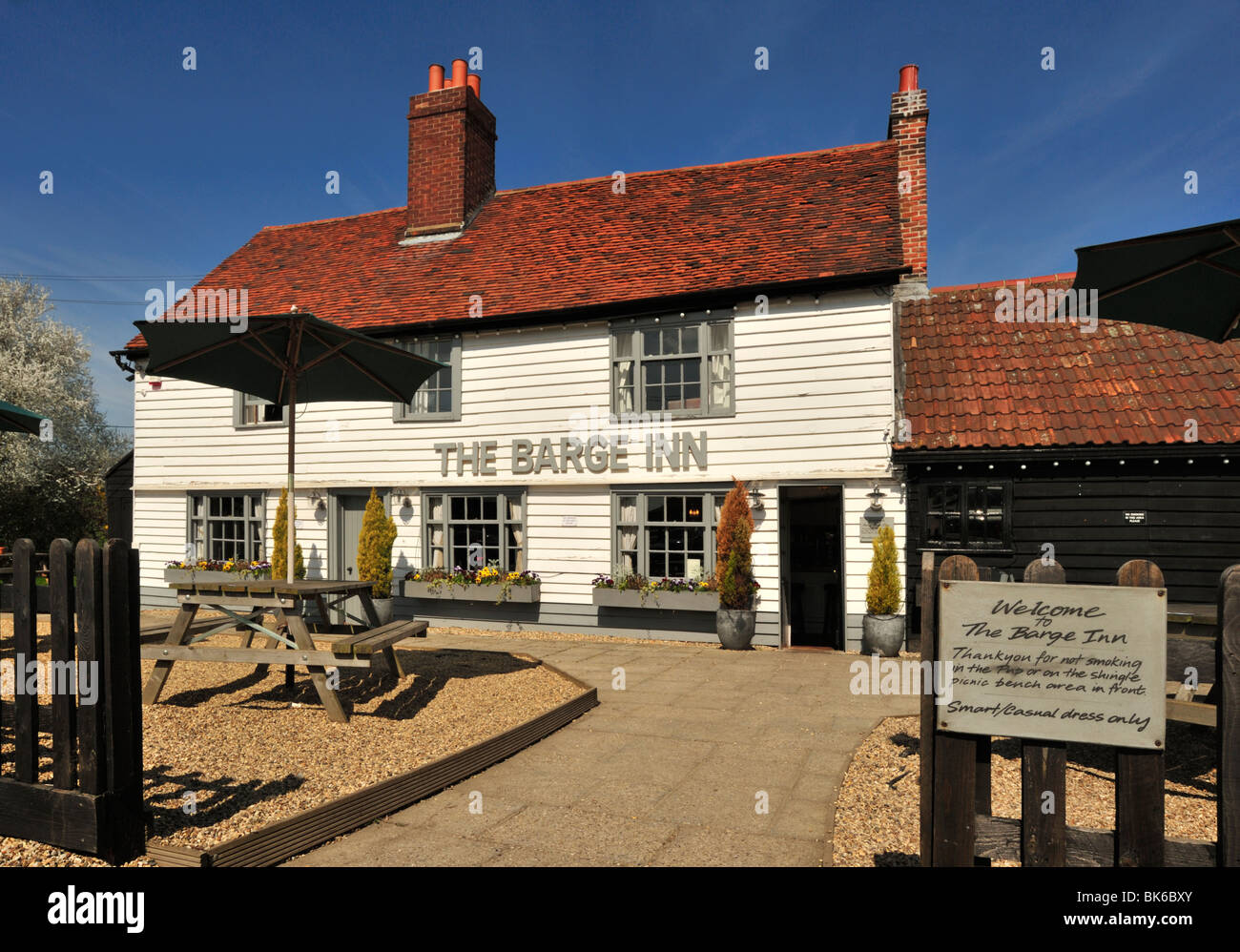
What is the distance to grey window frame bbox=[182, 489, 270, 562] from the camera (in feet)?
46.5

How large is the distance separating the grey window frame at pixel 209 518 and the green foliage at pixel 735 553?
28.0 feet

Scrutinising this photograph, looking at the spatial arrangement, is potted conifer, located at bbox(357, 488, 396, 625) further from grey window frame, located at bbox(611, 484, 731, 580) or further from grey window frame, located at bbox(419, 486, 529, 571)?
grey window frame, located at bbox(611, 484, 731, 580)

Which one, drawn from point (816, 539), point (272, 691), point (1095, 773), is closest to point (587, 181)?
point (816, 539)

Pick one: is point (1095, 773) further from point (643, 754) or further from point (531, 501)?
point (531, 501)

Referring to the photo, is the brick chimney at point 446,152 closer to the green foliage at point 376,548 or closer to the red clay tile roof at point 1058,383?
the green foliage at point 376,548

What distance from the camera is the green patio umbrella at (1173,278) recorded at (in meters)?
4.64

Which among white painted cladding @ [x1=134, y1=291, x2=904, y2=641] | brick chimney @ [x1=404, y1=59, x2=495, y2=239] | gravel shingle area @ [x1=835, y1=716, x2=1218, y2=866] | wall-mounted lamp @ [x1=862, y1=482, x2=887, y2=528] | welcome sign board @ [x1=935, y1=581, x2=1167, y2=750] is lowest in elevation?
gravel shingle area @ [x1=835, y1=716, x2=1218, y2=866]

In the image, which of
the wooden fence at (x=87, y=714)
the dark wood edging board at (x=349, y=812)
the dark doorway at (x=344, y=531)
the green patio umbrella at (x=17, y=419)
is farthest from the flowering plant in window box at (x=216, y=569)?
the wooden fence at (x=87, y=714)

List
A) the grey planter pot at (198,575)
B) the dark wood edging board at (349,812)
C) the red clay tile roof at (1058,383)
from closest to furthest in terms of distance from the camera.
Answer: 1. the dark wood edging board at (349,812)
2. the red clay tile roof at (1058,383)
3. the grey planter pot at (198,575)

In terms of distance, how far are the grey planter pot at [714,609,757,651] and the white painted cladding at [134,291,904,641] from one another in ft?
1.45

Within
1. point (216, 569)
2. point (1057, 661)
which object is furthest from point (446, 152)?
point (1057, 661)

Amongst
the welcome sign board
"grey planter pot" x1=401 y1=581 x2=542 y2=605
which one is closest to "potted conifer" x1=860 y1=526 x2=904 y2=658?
"grey planter pot" x1=401 y1=581 x2=542 y2=605

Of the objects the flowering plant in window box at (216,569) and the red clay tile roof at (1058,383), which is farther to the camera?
the flowering plant in window box at (216,569)

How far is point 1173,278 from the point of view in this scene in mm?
5277
